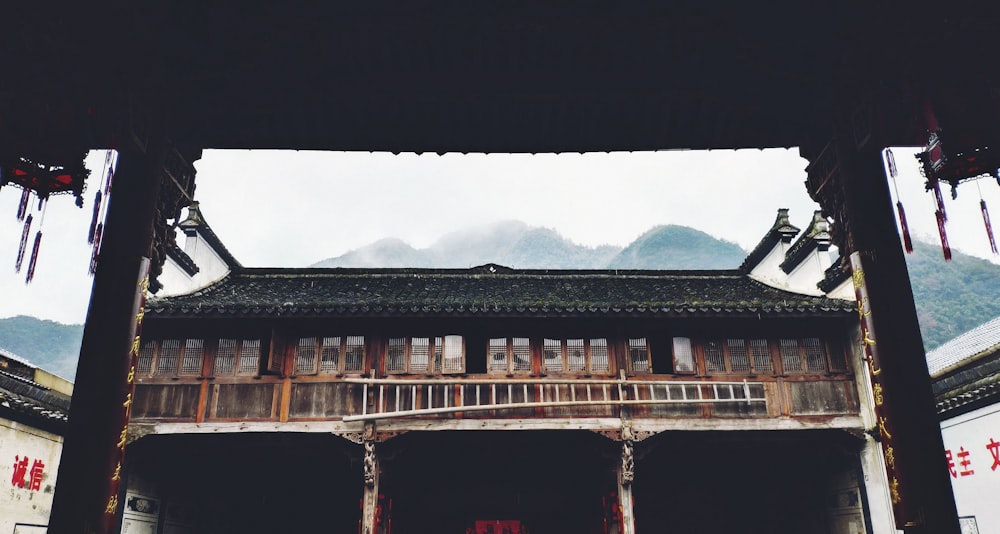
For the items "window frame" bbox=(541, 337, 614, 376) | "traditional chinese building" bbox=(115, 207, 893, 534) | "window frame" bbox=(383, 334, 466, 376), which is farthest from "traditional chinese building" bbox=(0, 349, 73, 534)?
"window frame" bbox=(541, 337, 614, 376)

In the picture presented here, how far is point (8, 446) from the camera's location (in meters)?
11.5

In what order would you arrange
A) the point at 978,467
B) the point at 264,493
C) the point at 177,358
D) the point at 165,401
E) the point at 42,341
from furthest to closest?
the point at 42,341
the point at 264,493
the point at 177,358
the point at 165,401
the point at 978,467

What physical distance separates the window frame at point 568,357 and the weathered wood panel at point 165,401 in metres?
7.18

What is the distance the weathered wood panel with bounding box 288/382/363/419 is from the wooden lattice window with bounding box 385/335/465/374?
2.96ft

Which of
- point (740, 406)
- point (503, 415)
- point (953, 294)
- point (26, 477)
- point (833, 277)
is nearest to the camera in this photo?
point (26, 477)

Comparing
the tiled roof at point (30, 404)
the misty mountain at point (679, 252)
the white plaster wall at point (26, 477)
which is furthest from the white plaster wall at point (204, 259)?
the misty mountain at point (679, 252)

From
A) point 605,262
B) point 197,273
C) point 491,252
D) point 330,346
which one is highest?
point 491,252

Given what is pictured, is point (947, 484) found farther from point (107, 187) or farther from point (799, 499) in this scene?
point (799, 499)

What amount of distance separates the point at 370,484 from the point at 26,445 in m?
6.07

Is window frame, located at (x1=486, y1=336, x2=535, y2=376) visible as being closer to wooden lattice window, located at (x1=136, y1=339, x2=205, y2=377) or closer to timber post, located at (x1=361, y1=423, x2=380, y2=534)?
timber post, located at (x1=361, y1=423, x2=380, y2=534)

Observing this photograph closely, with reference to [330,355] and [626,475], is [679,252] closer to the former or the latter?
[626,475]

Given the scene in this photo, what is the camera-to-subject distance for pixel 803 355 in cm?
1441

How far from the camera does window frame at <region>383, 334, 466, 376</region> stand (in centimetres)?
1407

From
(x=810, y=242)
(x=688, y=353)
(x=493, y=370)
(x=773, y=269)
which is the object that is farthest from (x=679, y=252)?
(x=493, y=370)
